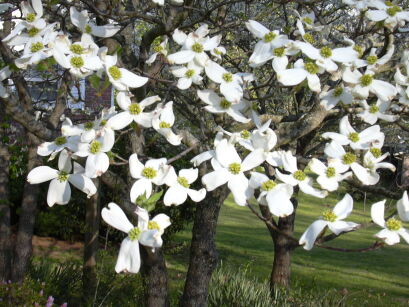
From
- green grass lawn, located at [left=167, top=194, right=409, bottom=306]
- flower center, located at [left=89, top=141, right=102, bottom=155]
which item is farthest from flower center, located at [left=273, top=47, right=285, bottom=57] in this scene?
green grass lawn, located at [left=167, top=194, right=409, bottom=306]

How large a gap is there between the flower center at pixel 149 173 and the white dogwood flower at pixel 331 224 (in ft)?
1.66

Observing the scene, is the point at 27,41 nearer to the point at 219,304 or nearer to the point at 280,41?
the point at 280,41

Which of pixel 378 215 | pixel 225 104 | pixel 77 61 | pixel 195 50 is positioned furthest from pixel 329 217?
pixel 77 61

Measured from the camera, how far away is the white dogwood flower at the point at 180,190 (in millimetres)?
1740

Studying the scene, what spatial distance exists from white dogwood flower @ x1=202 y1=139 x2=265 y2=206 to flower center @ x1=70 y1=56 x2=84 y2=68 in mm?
547

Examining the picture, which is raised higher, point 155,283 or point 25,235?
point 155,283

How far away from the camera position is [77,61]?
1.89 m

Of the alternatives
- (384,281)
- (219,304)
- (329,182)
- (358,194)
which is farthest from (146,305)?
(358,194)

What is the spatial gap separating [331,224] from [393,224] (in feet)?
0.61

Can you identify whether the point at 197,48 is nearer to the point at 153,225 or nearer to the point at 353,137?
the point at 353,137

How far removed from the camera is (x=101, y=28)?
2338 mm

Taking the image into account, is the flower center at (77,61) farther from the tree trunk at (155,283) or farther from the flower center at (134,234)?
the tree trunk at (155,283)

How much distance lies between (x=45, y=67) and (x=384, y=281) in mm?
8834

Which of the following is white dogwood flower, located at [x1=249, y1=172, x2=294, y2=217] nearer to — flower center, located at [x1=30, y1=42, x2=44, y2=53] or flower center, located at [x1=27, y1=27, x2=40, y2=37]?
flower center, located at [x1=30, y1=42, x2=44, y2=53]
